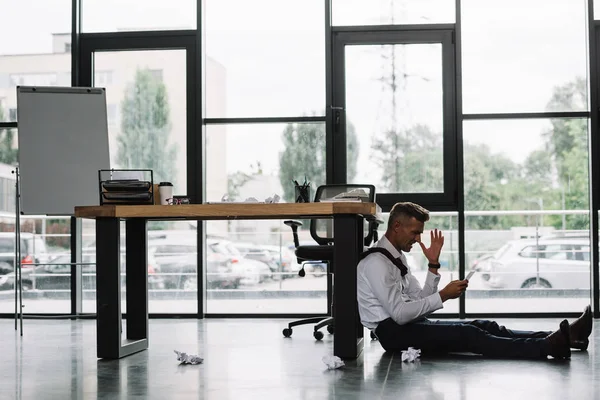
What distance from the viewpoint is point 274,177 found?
6.47 metres

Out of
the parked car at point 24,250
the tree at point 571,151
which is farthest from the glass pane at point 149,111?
the tree at point 571,151

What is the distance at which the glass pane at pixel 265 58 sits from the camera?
648 centimetres

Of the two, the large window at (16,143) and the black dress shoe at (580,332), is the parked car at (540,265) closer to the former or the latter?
the black dress shoe at (580,332)

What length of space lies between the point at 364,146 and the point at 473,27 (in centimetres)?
123

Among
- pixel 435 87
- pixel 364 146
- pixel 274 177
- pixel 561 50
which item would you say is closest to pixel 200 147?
pixel 274 177

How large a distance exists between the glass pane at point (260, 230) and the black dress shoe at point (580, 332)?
105 inches

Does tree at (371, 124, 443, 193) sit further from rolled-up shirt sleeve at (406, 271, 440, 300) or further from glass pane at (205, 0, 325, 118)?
rolled-up shirt sleeve at (406, 271, 440, 300)

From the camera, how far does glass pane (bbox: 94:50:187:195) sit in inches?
259

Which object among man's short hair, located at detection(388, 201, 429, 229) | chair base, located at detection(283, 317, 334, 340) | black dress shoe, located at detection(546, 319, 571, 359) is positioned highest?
man's short hair, located at detection(388, 201, 429, 229)

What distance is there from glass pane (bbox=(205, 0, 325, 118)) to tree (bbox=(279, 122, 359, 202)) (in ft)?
0.48

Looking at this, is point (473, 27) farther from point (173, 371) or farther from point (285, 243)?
point (173, 371)

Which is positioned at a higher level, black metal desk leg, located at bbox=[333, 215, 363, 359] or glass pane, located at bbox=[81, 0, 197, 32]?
glass pane, located at bbox=[81, 0, 197, 32]

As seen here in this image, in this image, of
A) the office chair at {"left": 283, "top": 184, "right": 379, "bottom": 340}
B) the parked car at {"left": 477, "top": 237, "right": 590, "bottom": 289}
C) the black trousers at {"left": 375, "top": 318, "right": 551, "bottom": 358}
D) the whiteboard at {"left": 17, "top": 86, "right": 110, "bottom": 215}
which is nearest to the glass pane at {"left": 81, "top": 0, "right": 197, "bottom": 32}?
the whiteboard at {"left": 17, "top": 86, "right": 110, "bottom": 215}

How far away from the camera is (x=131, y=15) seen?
21.9ft
